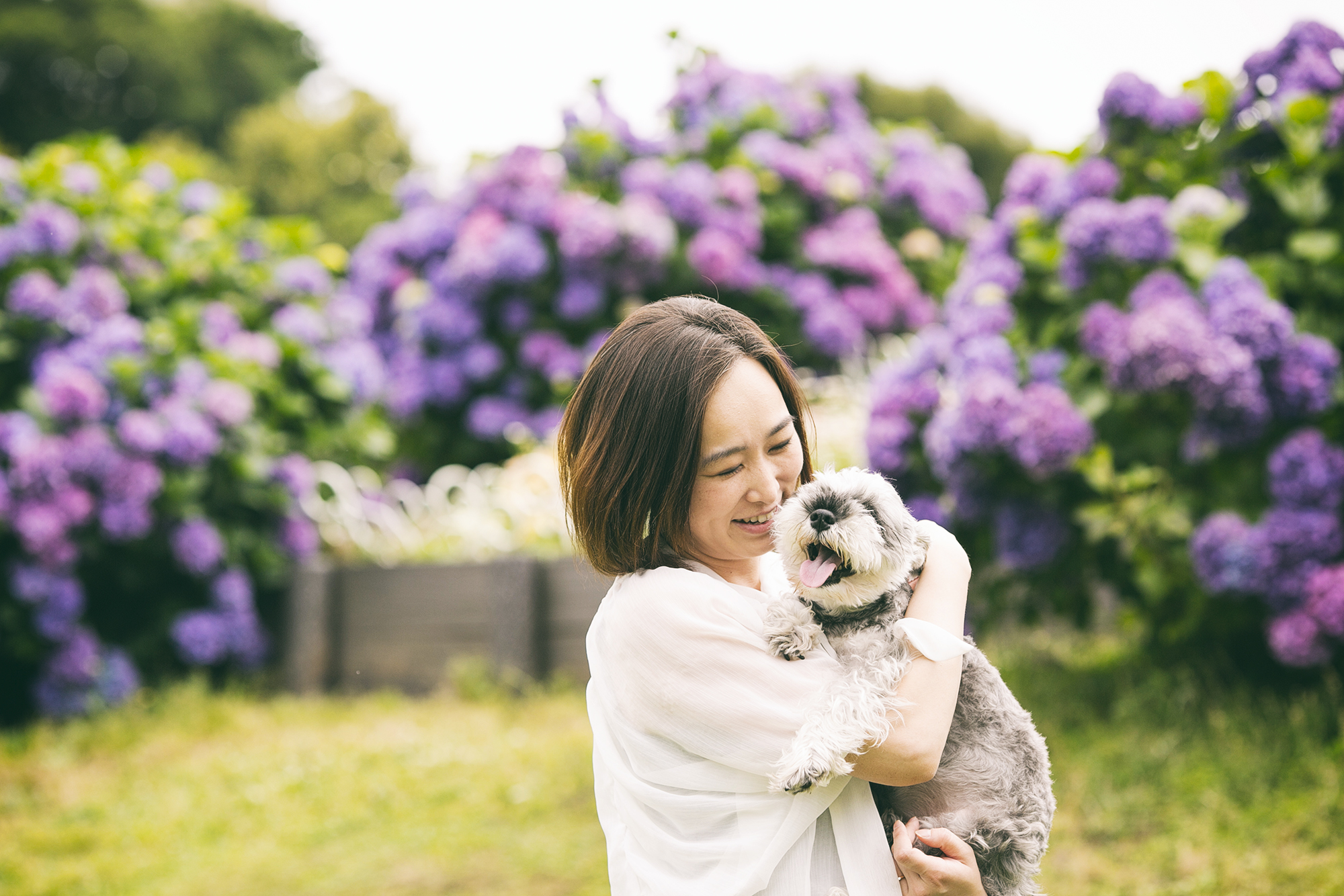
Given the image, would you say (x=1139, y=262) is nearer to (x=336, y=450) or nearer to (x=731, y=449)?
(x=731, y=449)

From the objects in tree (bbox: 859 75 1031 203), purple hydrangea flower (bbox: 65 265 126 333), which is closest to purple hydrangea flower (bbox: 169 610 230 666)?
purple hydrangea flower (bbox: 65 265 126 333)

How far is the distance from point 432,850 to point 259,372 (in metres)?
3.49

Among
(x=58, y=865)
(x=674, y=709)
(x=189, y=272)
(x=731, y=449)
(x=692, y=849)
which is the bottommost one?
(x=58, y=865)

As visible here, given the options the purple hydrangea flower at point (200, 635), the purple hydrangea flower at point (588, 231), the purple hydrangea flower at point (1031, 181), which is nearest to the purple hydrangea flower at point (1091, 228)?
the purple hydrangea flower at point (1031, 181)

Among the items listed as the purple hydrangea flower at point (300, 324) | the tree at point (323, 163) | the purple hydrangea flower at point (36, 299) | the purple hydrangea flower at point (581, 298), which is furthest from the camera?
the tree at point (323, 163)

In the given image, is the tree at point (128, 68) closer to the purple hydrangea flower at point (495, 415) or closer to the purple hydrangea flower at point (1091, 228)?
the purple hydrangea flower at point (495, 415)

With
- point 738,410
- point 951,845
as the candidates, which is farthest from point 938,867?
point 738,410

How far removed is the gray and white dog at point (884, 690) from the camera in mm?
1624

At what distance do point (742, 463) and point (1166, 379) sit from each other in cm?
227

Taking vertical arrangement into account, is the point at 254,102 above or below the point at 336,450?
above

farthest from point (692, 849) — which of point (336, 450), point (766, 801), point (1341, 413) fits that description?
point (336, 450)

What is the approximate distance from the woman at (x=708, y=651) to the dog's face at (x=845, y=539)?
0.11m

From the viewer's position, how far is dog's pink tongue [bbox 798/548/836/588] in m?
1.67

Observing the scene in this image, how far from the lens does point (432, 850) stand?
3.70 meters
